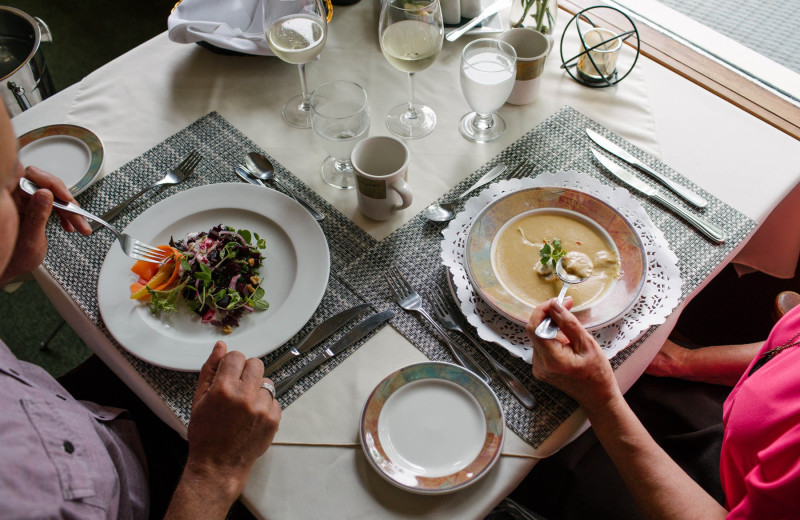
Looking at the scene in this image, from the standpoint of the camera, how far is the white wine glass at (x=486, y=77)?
1.10 metres

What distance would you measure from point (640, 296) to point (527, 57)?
570 mm

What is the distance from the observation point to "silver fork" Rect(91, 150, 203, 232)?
107cm

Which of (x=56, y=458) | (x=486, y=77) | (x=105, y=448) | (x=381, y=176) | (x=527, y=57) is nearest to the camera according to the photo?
(x=56, y=458)

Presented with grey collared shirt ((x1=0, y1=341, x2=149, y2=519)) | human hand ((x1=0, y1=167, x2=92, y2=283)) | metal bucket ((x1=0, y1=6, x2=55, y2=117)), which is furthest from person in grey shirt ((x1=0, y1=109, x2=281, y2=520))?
metal bucket ((x1=0, y1=6, x2=55, y2=117))

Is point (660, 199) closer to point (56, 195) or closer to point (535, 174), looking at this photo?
point (535, 174)

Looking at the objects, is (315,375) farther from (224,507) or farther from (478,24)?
(478,24)

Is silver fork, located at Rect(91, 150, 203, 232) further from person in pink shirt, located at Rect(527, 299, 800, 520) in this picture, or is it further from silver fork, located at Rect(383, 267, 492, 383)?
person in pink shirt, located at Rect(527, 299, 800, 520)

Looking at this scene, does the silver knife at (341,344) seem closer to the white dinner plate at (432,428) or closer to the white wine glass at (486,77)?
the white dinner plate at (432,428)

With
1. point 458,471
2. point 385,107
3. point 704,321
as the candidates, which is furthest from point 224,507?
point 704,321

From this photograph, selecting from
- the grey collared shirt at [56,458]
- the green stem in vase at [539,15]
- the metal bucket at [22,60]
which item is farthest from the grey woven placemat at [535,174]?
the metal bucket at [22,60]

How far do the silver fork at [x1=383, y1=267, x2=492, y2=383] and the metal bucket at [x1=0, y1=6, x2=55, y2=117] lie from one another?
129 cm

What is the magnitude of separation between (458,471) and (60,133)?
102cm

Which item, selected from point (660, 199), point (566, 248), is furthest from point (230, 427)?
point (660, 199)

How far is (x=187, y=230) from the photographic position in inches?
41.1
